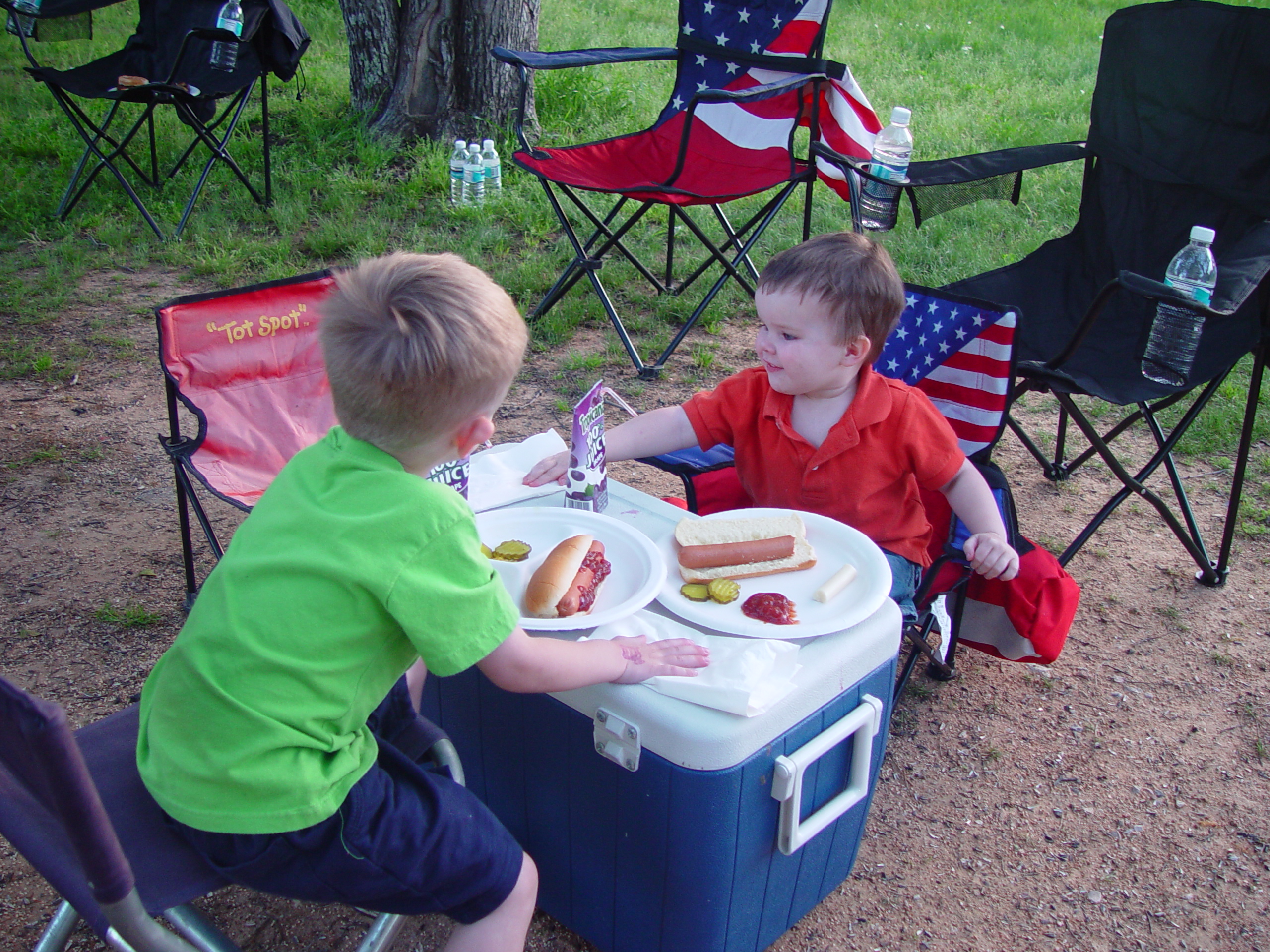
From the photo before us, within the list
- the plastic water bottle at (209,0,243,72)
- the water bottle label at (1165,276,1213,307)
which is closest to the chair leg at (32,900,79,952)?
the water bottle label at (1165,276,1213,307)

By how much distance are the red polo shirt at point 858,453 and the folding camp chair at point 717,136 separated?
1.60 metres

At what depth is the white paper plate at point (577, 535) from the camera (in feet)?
4.87

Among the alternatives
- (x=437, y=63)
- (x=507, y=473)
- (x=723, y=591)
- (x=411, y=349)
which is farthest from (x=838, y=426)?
(x=437, y=63)

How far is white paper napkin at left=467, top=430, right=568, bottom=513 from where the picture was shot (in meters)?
1.87

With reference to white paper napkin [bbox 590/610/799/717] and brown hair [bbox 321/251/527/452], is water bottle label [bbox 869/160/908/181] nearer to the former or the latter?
white paper napkin [bbox 590/610/799/717]

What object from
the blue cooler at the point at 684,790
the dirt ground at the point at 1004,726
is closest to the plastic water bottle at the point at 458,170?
the dirt ground at the point at 1004,726

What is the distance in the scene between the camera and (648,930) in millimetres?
1560

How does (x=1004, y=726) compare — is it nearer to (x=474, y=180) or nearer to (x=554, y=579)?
(x=554, y=579)

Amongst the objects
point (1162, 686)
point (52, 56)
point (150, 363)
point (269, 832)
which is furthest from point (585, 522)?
point (52, 56)

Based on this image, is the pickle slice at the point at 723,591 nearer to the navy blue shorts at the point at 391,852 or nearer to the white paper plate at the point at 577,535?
the white paper plate at the point at 577,535

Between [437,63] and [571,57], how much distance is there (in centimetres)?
211

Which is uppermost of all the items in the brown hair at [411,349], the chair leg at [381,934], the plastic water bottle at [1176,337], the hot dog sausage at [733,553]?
the brown hair at [411,349]

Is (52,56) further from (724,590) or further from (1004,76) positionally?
(724,590)

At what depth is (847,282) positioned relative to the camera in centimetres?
189
